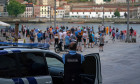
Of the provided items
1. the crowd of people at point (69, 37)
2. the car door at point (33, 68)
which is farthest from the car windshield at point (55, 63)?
the crowd of people at point (69, 37)

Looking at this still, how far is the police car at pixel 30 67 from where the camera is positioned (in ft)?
20.9

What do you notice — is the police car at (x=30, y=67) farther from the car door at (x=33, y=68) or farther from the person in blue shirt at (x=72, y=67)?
the person in blue shirt at (x=72, y=67)

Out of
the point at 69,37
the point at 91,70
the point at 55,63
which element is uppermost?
the point at 91,70

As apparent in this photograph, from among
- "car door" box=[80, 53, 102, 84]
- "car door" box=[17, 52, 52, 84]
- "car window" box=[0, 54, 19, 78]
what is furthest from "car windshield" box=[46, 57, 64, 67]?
"car window" box=[0, 54, 19, 78]

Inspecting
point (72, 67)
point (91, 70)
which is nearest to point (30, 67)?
point (72, 67)

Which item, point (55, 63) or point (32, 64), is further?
point (55, 63)

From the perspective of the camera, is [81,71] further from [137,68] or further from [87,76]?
[137,68]

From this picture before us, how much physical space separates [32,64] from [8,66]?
0.51 m

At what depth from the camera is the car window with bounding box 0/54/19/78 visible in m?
6.32

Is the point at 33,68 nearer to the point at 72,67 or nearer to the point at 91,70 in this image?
the point at 72,67

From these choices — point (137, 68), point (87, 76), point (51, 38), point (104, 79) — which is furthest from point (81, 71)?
point (51, 38)

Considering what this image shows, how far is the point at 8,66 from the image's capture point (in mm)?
6387

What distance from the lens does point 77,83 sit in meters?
7.14

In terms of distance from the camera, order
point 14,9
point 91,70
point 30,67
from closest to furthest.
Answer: point 30,67, point 91,70, point 14,9
